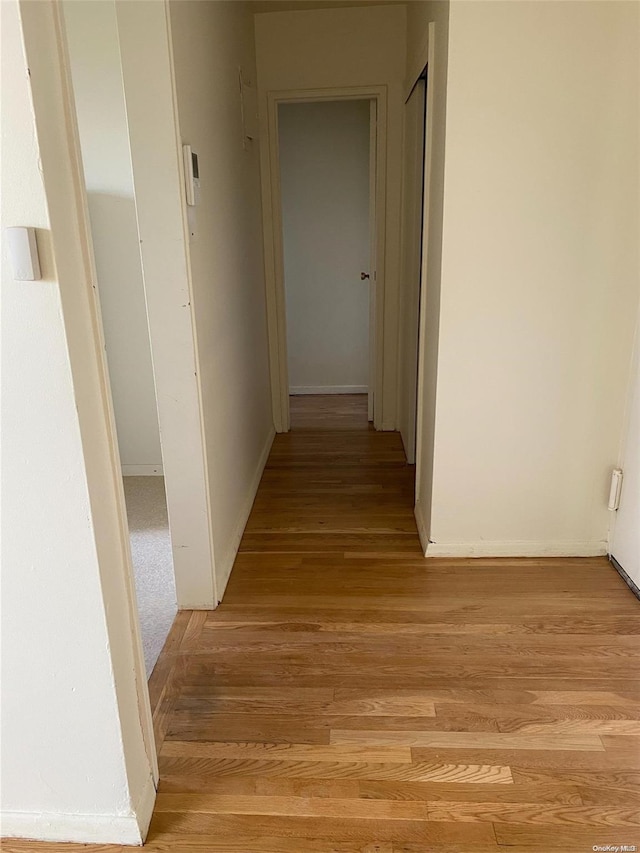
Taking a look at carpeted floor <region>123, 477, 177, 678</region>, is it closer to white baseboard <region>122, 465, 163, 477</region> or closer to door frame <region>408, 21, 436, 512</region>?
white baseboard <region>122, 465, 163, 477</region>

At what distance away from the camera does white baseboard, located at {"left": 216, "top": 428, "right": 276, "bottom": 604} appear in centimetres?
238

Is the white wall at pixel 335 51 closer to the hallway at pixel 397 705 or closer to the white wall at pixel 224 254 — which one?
the white wall at pixel 224 254

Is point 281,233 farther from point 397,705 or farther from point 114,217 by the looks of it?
point 397,705

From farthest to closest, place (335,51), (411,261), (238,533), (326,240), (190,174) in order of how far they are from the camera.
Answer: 1. (326,240)
2. (335,51)
3. (411,261)
4. (238,533)
5. (190,174)

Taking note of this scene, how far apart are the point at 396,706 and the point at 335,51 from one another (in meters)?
3.46

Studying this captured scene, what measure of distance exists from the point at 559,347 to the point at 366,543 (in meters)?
1.15

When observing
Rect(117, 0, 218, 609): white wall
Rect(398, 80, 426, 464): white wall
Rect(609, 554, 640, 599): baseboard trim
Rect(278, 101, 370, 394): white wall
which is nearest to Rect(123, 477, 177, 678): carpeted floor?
Rect(117, 0, 218, 609): white wall

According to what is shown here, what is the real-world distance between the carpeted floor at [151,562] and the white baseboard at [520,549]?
1.10 m

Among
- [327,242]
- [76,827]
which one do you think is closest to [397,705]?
[76,827]

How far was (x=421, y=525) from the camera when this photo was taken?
278 centimetres

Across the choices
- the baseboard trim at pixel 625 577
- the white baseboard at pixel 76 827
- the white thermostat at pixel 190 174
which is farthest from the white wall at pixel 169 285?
the baseboard trim at pixel 625 577

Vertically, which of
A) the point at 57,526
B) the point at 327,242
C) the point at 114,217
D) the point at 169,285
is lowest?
the point at 57,526

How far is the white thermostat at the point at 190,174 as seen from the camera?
6.38 ft
